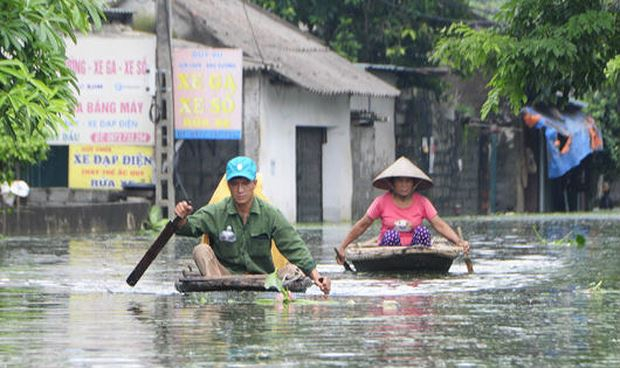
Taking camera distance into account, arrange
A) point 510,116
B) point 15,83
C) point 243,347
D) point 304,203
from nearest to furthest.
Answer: point 243,347 → point 15,83 → point 304,203 → point 510,116

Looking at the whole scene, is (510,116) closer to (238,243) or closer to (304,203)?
(304,203)

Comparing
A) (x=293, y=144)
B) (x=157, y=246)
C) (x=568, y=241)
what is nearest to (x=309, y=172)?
(x=293, y=144)

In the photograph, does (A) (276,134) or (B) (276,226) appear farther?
(A) (276,134)

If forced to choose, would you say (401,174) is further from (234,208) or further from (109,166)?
(109,166)

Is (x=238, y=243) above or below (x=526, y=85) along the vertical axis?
below

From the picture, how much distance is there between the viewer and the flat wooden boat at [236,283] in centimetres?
1332

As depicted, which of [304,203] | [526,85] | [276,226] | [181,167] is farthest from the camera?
[304,203]

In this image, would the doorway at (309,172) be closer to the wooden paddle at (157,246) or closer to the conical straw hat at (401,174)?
the conical straw hat at (401,174)

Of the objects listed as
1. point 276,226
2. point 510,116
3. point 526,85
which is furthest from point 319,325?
point 510,116

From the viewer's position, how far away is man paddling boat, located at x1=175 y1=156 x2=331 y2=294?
1343 cm

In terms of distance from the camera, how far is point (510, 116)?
42219 millimetres

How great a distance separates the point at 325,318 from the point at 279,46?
71.6 feet

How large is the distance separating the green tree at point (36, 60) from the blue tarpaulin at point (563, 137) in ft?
95.8

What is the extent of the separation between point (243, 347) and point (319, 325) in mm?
1526
